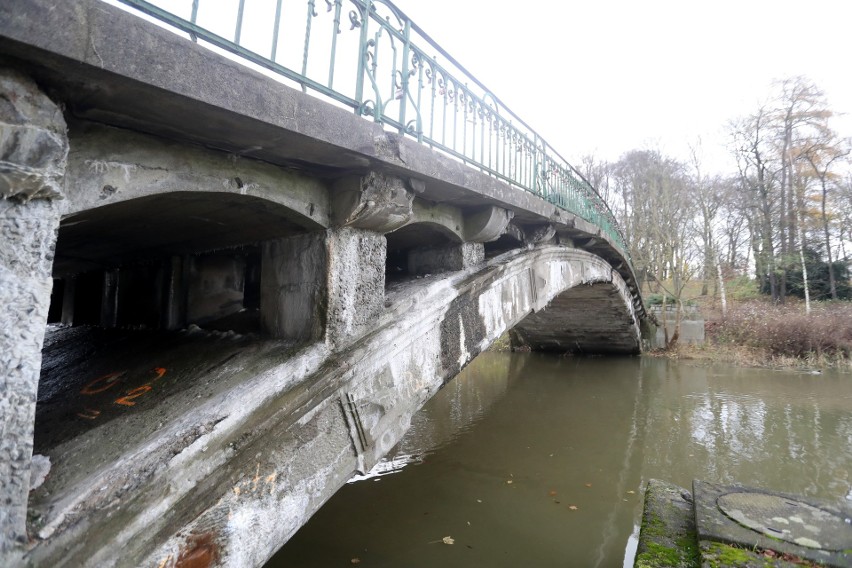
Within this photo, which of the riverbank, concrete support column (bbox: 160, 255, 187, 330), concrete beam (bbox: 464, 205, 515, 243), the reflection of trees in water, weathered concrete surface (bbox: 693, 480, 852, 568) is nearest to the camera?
weathered concrete surface (bbox: 693, 480, 852, 568)

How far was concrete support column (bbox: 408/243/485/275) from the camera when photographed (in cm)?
396

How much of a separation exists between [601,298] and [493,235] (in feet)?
31.1

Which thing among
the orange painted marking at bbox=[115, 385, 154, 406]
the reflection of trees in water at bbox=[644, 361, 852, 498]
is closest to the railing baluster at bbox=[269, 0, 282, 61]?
the orange painted marking at bbox=[115, 385, 154, 406]

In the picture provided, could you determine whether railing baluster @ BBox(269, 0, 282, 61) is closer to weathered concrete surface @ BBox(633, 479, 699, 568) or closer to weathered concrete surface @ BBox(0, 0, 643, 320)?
weathered concrete surface @ BBox(0, 0, 643, 320)

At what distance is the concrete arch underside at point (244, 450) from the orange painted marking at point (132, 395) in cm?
18

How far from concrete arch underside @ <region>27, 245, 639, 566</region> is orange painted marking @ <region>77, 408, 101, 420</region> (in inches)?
8.5

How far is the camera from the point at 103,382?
2.55 metres

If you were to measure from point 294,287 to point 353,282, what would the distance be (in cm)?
33

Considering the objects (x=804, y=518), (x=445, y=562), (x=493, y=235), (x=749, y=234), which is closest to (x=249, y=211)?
(x=493, y=235)

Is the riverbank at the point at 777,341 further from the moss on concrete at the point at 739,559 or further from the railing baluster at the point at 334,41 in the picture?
the railing baluster at the point at 334,41

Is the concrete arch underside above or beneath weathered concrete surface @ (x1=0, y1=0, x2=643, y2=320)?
beneath

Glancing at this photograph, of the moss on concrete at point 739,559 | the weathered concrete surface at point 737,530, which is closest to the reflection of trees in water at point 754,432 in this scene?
the weathered concrete surface at point 737,530

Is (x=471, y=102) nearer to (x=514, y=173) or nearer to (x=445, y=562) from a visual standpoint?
(x=514, y=173)

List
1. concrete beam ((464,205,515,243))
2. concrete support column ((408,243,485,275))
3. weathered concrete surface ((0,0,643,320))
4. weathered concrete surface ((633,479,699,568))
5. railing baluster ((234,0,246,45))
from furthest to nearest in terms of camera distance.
Answer: concrete support column ((408,243,485,275)) < concrete beam ((464,205,515,243)) < weathered concrete surface ((633,479,699,568)) < railing baluster ((234,0,246,45)) < weathered concrete surface ((0,0,643,320))
